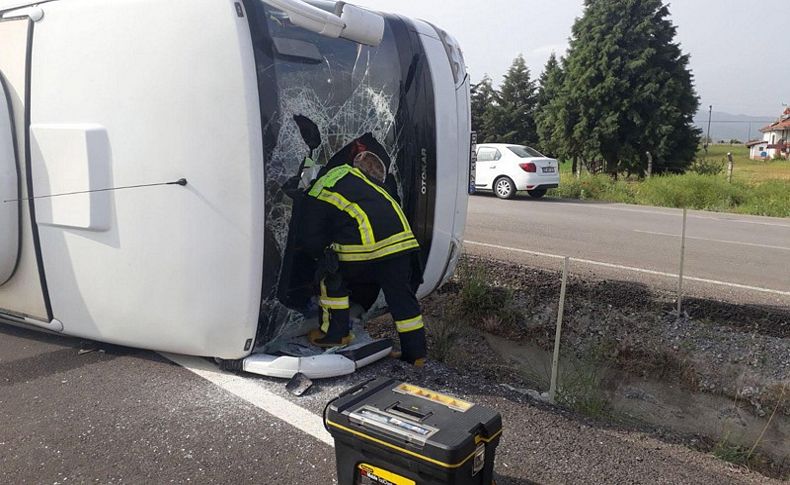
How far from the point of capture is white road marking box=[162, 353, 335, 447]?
2971 mm

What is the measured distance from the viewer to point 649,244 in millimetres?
9086

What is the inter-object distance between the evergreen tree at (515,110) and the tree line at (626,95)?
12763 millimetres

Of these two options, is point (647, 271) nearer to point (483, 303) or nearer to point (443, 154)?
point (483, 303)

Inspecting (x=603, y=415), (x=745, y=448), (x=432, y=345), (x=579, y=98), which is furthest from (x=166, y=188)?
(x=579, y=98)

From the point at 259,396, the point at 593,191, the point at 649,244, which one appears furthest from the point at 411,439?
the point at 593,191

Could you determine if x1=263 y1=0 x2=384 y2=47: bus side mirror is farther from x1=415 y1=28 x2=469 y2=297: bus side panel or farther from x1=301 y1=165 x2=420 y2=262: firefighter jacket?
x1=301 y1=165 x2=420 y2=262: firefighter jacket

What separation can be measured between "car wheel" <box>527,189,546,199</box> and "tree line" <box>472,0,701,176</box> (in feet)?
36.9

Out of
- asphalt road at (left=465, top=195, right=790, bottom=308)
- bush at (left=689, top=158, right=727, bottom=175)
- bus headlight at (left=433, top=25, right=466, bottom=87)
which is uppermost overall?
bus headlight at (left=433, top=25, right=466, bottom=87)

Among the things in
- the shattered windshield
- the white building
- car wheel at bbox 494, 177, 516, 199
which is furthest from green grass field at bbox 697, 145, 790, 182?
the white building

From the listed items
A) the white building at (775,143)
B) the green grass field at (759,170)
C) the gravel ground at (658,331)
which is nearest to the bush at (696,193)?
the green grass field at (759,170)

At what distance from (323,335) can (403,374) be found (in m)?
0.58

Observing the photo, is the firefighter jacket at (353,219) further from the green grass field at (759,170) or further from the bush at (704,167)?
the bush at (704,167)

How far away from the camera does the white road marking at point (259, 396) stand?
9.75 ft

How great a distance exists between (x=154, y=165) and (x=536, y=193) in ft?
45.1
